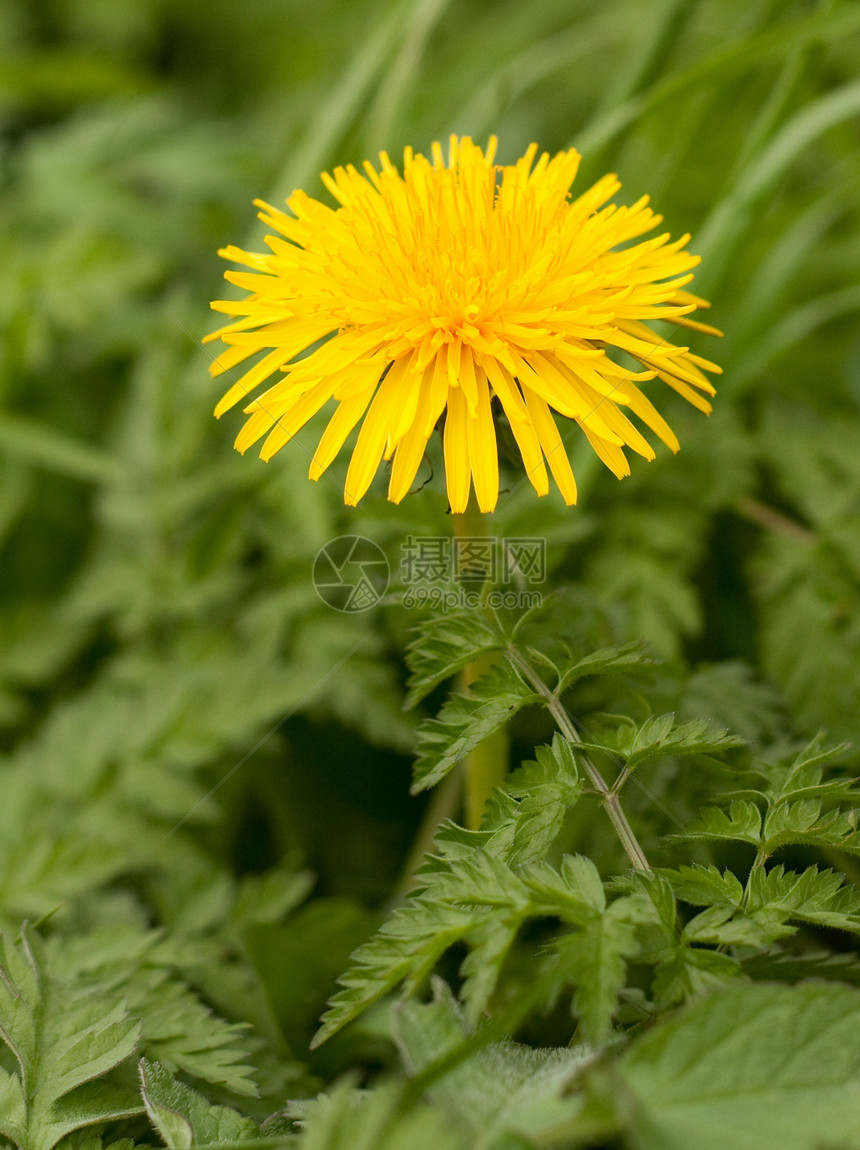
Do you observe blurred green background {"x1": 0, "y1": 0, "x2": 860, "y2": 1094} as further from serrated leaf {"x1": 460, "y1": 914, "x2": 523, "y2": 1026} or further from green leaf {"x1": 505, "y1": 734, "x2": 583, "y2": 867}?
serrated leaf {"x1": 460, "y1": 914, "x2": 523, "y2": 1026}

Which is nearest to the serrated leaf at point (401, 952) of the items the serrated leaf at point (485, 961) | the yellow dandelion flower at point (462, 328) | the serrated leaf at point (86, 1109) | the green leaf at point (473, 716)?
the serrated leaf at point (485, 961)

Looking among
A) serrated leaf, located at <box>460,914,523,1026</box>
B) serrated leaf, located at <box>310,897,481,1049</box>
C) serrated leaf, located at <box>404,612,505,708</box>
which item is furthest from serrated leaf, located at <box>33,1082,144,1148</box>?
serrated leaf, located at <box>404,612,505,708</box>

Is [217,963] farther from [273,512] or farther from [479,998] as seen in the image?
[273,512]

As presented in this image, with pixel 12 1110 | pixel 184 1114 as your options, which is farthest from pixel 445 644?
pixel 12 1110

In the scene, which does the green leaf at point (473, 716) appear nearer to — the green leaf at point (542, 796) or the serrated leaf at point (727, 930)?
the green leaf at point (542, 796)

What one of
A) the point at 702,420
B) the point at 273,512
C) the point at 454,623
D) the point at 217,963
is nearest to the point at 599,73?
the point at 702,420

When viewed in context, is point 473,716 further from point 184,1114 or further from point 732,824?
point 184,1114
